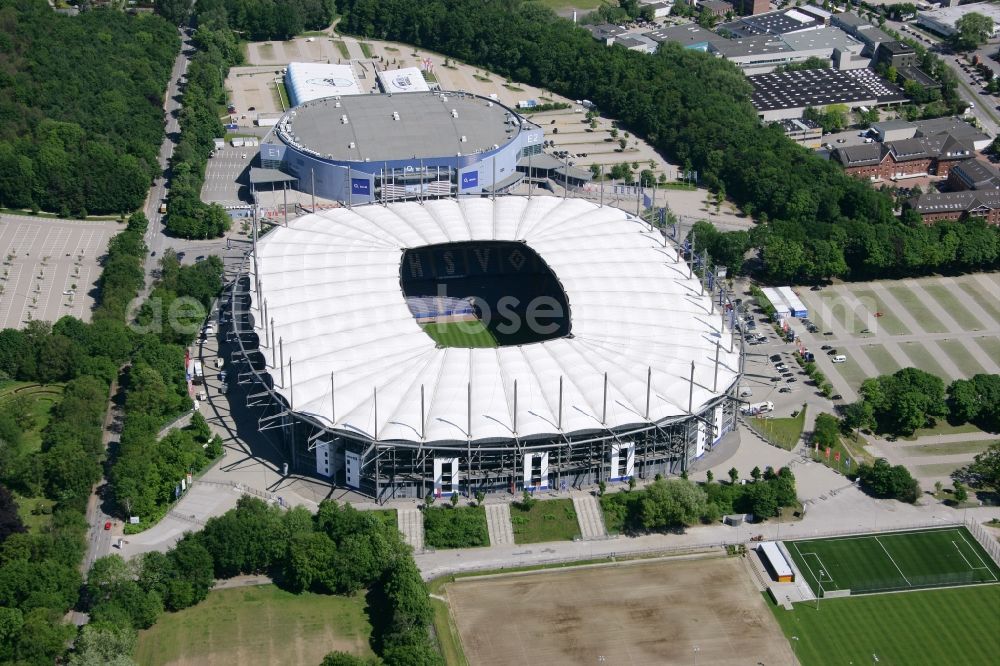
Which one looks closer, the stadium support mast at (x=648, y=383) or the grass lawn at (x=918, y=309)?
the stadium support mast at (x=648, y=383)

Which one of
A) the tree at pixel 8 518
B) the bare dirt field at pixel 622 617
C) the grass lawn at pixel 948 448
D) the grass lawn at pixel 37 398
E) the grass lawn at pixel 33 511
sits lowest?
the bare dirt field at pixel 622 617

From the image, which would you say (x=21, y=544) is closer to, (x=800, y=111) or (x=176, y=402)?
(x=176, y=402)

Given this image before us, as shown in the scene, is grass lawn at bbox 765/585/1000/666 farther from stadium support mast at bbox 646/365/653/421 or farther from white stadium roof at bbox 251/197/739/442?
white stadium roof at bbox 251/197/739/442

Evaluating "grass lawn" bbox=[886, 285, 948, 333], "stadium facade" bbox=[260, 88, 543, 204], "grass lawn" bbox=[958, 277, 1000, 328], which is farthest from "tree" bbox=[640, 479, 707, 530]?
"stadium facade" bbox=[260, 88, 543, 204]

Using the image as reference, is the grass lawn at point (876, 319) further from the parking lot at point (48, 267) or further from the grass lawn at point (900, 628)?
the parking lot at point (48, 267)

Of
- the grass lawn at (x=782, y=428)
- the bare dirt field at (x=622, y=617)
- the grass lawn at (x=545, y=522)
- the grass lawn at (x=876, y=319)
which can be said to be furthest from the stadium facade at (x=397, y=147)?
the bare dirt field at (x=622, y=617)

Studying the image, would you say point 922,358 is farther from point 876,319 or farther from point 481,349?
point 481,349

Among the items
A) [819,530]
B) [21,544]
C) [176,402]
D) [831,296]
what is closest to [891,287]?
[831,296]

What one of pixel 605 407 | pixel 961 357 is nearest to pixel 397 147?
pixel 605 407

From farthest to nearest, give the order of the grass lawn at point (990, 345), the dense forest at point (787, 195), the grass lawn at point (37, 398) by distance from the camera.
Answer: the dense forest at point (787, 195), the grass lawn at point (990, 345), the grass lawn at point (37, 398)
